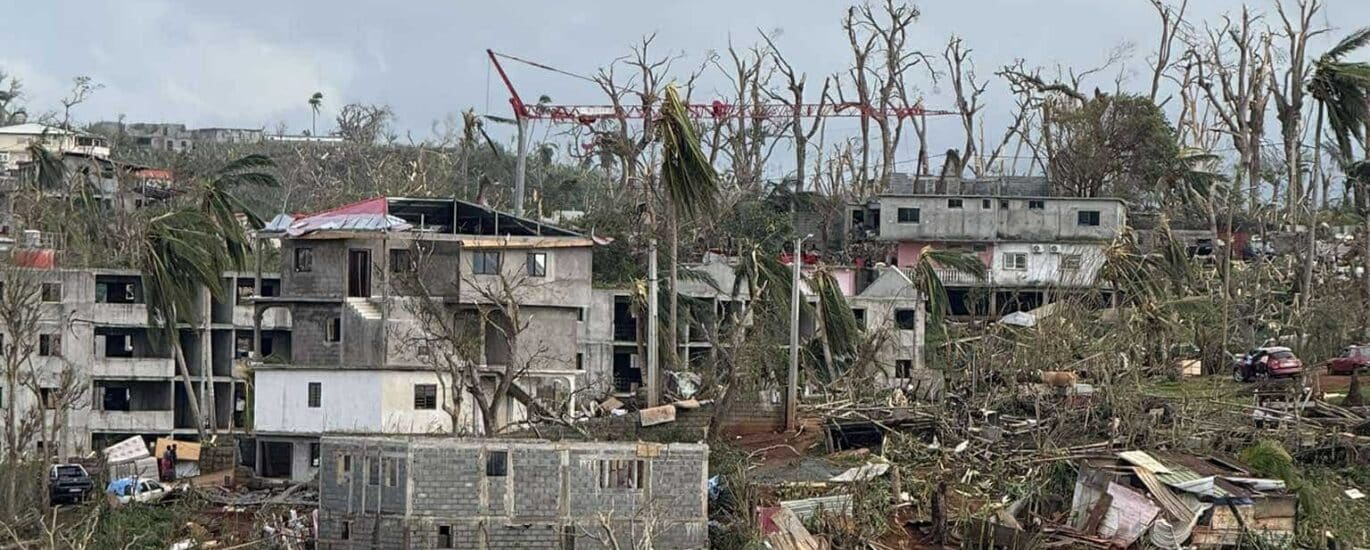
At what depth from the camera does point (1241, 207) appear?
6397 cm

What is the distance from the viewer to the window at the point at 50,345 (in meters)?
51.6

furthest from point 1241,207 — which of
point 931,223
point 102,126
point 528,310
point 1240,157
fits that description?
point 102,126

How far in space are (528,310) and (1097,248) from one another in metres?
17.5

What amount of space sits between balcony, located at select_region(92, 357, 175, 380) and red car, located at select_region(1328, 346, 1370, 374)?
25.9m

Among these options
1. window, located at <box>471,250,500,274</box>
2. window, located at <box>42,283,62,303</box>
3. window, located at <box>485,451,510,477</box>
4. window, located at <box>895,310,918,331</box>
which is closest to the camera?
window, located at <box>485,451,510,477</box>

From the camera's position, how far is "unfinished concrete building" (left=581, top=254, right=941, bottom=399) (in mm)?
49906

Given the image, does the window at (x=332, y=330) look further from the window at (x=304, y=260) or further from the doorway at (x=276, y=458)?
the doorway at (x=276, y=458)

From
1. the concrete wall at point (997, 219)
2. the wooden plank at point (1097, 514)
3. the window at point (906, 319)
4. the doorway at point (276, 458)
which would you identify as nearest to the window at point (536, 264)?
the doorway at point (276, 458)

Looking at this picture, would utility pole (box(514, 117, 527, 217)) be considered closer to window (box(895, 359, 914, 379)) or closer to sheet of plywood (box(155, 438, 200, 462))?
sheet of plywood (box(155, 438, 200, 462))

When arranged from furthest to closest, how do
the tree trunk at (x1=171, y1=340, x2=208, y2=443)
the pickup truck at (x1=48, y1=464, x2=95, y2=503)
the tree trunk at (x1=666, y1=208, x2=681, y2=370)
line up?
the tree trunk at (x1=171, y1=340, x2=208, y2=443) → the tree trunk at (x1=666, y1=208, x2=681, y2=370) → the pickup truck at (x1=48, y1=464, x2=95, y2=503)

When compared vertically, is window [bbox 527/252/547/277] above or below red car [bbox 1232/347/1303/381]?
above

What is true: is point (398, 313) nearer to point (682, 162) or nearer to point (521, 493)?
point (682, 162)

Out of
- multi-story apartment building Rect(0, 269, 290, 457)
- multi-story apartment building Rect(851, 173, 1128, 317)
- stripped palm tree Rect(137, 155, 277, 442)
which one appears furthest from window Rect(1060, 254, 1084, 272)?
stripped palm tree Rect(137, 155, 277, 442)

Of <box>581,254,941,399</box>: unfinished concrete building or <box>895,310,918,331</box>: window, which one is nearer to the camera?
<box>581,254,941,399</box>: unfinished concrete building
